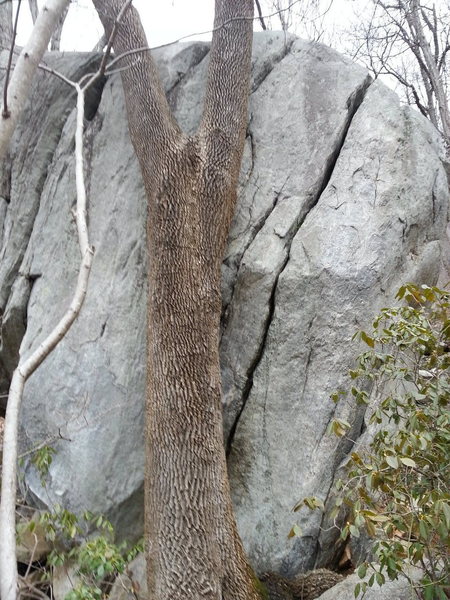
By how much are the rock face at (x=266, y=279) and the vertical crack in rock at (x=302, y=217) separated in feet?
0.04

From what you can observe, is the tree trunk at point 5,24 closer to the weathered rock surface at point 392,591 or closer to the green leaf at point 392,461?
the green leaf at point 392,461

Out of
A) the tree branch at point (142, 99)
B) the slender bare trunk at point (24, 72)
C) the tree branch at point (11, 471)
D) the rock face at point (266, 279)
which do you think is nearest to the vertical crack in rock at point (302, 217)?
the rock face at point (266, 279)

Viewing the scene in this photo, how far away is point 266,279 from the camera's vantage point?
4.94 m

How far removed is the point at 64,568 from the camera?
14.7 ft

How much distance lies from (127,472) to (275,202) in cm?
276

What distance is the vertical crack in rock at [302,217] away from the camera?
4836 mm

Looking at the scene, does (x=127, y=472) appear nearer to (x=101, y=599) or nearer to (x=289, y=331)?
(x=101, y=599)

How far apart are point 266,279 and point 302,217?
711 mm

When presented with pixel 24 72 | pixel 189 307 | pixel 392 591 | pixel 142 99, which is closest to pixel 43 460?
pixel 189 307

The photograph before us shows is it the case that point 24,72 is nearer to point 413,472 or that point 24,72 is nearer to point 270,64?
point 413,472

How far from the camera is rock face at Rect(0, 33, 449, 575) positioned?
4.57 metres

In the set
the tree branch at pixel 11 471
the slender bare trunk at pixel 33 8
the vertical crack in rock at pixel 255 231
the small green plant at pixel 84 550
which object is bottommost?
the small green plant at pixel 84 550

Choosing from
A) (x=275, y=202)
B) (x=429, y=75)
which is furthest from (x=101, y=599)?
A: (x=429, y=75)

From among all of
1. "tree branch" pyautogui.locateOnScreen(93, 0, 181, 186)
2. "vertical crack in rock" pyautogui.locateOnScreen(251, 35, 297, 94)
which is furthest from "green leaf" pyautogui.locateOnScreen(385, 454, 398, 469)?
"vertical crack in rock" pyautogui.locateOnScreen(251, 35, 297, 94)
